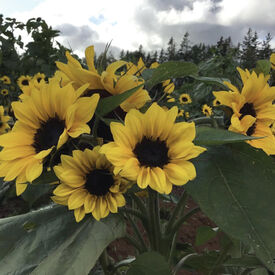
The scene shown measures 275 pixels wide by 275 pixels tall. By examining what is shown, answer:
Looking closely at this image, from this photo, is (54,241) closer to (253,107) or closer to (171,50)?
(253,107)

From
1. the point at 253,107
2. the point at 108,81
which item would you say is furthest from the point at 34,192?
the point at 253,107

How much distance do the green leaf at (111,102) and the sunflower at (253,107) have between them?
13 cm

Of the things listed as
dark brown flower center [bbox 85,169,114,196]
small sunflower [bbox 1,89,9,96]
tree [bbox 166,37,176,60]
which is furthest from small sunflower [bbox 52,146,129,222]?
tree [bbox 166,37,176,60]

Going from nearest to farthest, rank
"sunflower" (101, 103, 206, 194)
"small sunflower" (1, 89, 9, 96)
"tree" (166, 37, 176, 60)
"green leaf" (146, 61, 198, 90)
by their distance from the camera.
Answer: "sunflower" (101, 103, 206, 194), "green leaf" (146, 61, 198, 90), "small sunflower" (1, 89, 9, 96), "tree" (166, 37, 176, 60)

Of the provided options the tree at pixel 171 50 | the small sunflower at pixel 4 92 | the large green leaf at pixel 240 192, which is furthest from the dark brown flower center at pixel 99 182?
the tree at pixel 171 50

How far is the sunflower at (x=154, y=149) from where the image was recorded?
1.08 feet

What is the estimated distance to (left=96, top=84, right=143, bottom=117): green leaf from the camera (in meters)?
0.35

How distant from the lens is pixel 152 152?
0.37 metres

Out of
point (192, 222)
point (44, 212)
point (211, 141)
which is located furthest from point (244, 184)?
point (192, 222)

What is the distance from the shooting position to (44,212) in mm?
463

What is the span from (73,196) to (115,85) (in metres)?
0.15

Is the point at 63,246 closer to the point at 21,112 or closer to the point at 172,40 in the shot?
the point at 21,112

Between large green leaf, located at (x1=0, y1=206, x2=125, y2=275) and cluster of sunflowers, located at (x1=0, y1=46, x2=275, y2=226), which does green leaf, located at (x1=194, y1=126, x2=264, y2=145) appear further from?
large green leaf, located at (x1=0, y1=206, x2=125, y2=275)

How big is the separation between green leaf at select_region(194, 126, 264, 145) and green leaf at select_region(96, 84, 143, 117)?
A: 0.09 meters
